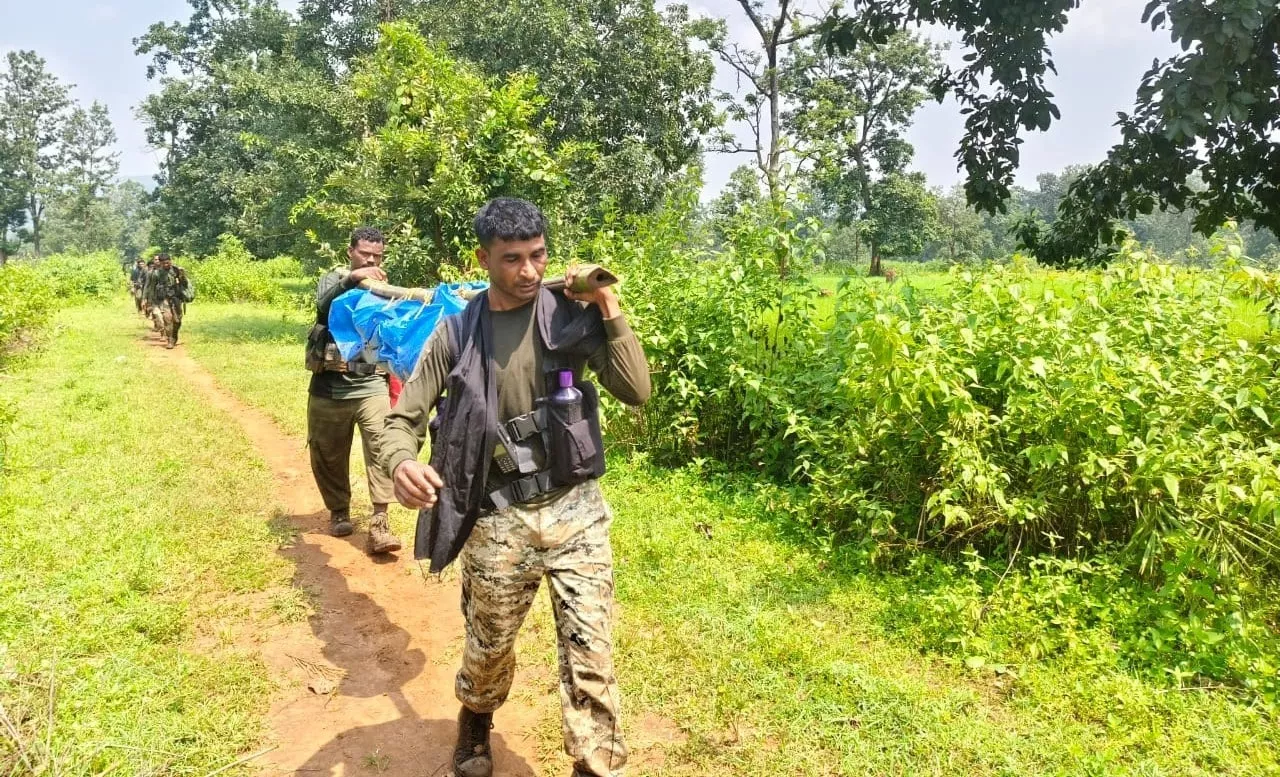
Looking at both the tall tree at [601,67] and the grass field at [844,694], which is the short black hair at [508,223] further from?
the tall tree at [601,67]

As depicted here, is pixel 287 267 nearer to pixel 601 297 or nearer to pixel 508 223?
pixel 508 223

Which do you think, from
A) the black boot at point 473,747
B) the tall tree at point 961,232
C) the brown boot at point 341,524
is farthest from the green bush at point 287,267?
the tall tree at point 961,232

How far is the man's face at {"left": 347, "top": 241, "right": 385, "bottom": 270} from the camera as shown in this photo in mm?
4469

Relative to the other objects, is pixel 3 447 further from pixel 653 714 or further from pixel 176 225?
pixel 176 225

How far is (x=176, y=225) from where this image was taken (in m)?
34.6

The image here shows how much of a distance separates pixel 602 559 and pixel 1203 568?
8.85ft

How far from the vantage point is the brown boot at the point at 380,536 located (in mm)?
4930

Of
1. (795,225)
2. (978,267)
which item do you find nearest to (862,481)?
(978,267)

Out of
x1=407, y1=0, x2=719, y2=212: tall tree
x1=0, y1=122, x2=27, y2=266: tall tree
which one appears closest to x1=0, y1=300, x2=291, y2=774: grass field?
x1=407, y1=0, x2=719, y2=212: tall tree

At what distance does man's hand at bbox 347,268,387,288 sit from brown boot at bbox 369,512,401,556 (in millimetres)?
1475

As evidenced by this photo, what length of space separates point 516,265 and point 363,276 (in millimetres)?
2145

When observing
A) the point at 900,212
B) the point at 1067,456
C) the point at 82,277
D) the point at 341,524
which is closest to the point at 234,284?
the point at 82,277

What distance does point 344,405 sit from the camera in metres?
4.96

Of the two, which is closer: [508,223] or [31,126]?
[508,223]
